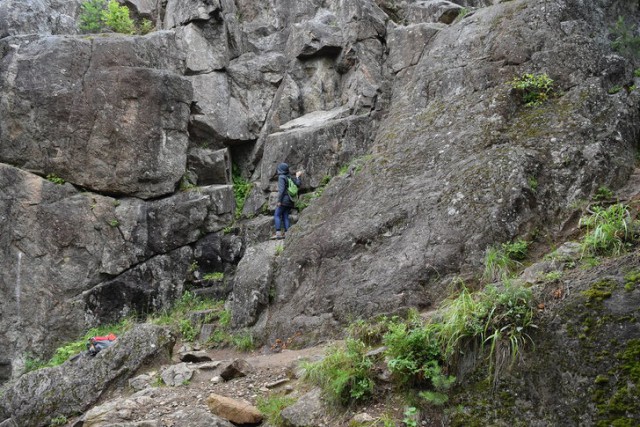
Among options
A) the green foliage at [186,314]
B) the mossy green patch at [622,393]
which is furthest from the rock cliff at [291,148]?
the mossy green patch at [622,393]

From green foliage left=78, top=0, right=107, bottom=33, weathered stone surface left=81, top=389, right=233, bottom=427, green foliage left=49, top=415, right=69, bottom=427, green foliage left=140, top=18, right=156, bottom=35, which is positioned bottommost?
green foliage left=49, top=415, right=69, bottom=427

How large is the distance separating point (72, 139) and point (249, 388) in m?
10.8

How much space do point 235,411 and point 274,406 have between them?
51 cm

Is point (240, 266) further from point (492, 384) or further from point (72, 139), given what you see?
point (492, 384)

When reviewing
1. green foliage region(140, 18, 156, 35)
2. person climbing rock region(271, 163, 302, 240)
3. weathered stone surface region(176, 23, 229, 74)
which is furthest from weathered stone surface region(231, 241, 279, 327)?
green foliage region(140, 18, 156, 35)

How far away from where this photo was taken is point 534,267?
6.98 meters

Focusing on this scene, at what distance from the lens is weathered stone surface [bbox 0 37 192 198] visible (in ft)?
50.4

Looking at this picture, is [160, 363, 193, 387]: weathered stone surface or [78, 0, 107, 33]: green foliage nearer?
[160, 363, 193, 387]: weathered stone surface

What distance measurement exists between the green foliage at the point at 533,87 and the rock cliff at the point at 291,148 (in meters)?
0.18

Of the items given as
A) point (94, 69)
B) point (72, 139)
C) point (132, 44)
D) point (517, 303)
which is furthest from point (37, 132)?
point (517, 303)

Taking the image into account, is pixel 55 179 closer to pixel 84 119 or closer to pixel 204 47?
pixel 84 119

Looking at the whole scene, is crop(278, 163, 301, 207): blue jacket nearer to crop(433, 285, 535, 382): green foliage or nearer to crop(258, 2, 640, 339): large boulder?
crop(258, 2, 640, 339): large boulder

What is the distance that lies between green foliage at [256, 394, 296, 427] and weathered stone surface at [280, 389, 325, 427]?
0.38ft

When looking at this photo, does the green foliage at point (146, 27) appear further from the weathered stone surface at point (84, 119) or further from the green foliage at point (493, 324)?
the green foliage at point (493, 324)
